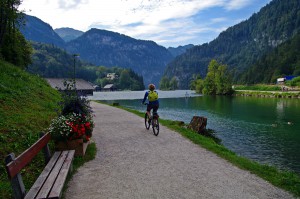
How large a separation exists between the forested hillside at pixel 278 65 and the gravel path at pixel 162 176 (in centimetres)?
16820

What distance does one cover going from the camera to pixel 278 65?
17575 cm

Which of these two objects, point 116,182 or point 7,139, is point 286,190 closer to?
point 116,182

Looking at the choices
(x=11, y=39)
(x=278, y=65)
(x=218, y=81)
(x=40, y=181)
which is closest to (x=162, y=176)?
(x=40, y=181)

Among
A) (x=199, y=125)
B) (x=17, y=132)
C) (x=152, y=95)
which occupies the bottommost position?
(x=199, y=125)

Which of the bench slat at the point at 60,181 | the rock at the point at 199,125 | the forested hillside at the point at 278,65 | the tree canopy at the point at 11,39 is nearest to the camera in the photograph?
the bench slat at the point at 60,181

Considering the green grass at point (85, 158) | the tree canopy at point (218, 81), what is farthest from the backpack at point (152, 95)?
the tree canopy at point (218, 81)

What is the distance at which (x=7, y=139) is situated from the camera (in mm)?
11000

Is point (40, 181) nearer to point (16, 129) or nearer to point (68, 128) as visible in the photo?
point (68, 128)

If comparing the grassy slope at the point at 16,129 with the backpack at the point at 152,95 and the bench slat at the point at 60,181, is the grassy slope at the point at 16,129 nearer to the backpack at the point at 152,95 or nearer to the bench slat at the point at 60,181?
the bench slat at the point at 60,181

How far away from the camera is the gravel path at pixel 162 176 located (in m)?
7.78

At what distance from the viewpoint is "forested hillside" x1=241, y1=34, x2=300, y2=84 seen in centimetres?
16975

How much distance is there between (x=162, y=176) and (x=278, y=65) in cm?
18812

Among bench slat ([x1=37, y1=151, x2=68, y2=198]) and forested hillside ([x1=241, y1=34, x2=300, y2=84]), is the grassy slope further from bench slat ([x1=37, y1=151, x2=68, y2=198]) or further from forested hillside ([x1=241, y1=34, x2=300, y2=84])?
forested hillside ([x1=241, y1=34, x2=300, y2=84])

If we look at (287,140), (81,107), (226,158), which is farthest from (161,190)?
(287,140)
